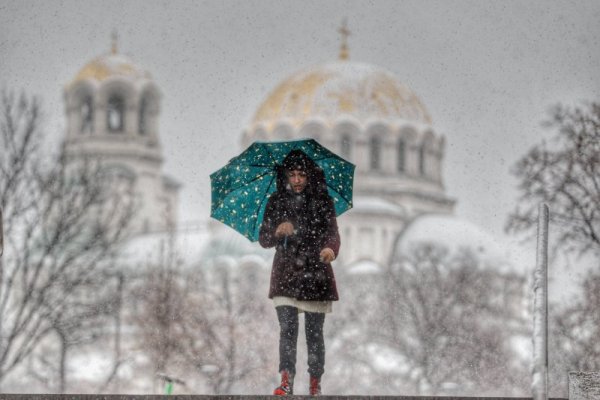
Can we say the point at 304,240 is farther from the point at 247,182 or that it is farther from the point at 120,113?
the point at 120,113

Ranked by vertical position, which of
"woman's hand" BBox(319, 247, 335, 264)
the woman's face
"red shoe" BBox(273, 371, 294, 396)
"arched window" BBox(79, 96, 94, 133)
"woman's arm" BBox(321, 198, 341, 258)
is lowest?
"red shoe" BBox(273, 371, 294, 396)

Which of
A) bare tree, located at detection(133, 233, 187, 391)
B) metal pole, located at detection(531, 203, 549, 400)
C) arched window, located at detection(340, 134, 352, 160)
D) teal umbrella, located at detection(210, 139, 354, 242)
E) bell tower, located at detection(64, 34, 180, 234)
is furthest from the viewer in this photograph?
bell tower, located at detection(64, 34, 180, 234)

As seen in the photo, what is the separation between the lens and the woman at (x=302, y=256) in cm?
873

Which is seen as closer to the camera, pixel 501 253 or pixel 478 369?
pixel 478 369

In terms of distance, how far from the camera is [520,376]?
3722 centimetres

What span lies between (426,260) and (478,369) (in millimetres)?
17850

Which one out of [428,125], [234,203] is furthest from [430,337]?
[428,125]

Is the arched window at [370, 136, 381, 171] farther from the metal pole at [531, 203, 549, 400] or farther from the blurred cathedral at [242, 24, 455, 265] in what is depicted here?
the metal pole at [531, 203, 549, 400]

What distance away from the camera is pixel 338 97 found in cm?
7125

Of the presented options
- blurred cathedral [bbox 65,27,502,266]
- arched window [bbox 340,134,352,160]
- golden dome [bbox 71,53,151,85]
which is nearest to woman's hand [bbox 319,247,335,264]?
blurred cathedral [bbox 65,27,502,266]

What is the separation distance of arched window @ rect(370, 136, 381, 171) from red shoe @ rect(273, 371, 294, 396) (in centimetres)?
6316

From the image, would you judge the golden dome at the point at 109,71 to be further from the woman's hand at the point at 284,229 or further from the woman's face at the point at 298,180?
the woman's hand at the point at 284,229

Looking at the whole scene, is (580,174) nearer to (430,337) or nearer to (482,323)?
(430,337)

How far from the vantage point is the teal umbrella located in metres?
9.06
